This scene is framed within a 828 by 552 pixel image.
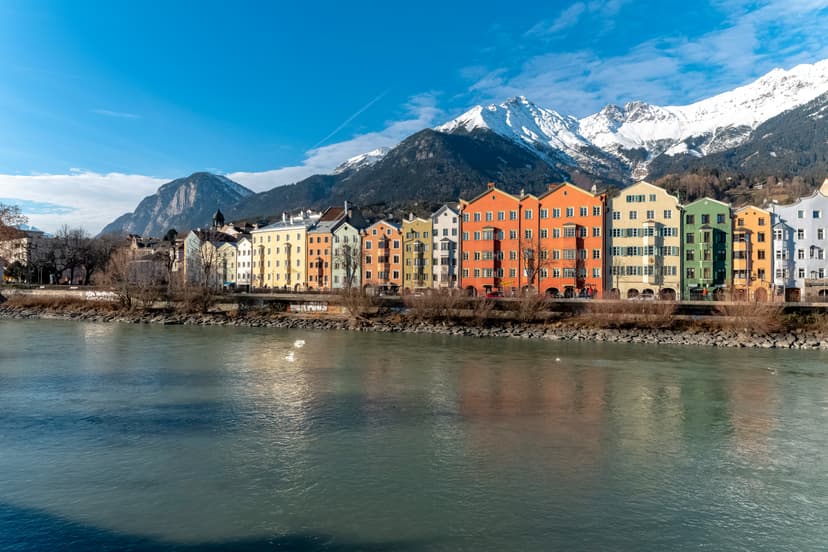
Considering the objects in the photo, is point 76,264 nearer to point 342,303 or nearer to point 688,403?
point 342,303

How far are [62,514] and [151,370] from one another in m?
16.6

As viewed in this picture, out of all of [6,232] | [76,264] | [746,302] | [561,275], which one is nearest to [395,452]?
[746,302]

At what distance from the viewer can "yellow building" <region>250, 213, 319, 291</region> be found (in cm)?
8088

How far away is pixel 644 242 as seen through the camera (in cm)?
5716

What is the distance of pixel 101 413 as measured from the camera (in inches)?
678

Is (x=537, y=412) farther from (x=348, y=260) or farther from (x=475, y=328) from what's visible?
(x=348, y=260)

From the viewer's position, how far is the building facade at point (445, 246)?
66438mm

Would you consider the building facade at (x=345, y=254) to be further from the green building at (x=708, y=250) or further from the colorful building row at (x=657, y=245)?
the green building at (x=708, y=250)

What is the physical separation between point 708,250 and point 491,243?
22407 millimetres

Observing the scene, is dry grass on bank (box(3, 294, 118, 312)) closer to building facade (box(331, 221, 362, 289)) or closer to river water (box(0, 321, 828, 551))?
building facade (box(331, 221, 362, 289))

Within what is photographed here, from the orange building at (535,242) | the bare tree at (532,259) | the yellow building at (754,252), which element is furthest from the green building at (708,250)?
the bare tree at (532,259)

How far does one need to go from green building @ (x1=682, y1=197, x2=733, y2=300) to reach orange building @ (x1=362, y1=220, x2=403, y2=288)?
33.4 metres

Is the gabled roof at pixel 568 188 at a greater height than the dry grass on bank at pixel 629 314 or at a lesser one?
greater

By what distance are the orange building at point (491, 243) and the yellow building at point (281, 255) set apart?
2638 centimetres
